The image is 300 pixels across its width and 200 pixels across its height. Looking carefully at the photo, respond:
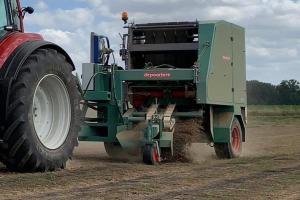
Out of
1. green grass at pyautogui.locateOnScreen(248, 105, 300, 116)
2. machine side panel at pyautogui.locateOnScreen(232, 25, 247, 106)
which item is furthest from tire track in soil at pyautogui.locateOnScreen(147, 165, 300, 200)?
green grass at pyautogui.locateOnScreen(248, 105, 300, 116)

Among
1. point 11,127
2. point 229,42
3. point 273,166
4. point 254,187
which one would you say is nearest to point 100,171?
point 11,127

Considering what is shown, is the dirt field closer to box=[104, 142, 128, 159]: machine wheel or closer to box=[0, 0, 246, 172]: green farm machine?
box=[0, 0, 246, 172]: green farm machine

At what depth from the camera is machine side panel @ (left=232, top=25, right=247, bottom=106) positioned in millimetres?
10828

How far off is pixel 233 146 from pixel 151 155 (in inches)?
111

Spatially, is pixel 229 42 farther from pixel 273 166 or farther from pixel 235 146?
pixel 273 166

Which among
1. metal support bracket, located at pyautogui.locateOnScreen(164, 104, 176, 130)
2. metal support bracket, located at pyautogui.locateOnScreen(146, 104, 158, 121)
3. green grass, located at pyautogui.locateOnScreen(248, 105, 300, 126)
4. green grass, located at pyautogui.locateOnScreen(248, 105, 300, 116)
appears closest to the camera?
metal support bracket, located at pyautogui.locateOnScreen(164, 104, 176, 130)

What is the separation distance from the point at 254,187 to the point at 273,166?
2199mm

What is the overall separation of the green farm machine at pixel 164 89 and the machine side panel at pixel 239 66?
0.02 metres

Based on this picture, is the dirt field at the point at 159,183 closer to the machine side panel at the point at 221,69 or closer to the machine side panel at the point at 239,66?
the machine side panel at the point at 221,69

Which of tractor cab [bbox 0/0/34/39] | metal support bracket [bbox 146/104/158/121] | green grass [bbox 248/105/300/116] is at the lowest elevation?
green grass [bbox 248/105/300/116]

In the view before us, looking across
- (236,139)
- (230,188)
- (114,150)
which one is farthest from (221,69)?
(230,188)

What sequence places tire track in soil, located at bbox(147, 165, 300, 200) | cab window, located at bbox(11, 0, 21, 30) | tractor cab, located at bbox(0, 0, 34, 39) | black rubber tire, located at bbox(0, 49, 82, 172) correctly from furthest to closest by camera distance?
cab window, located at bbox(11, 0, 21, 30) < tractor cab, located at bbox(0, 0, 34, 39) < black rubber tire, located at bbox(0, 49, 82, 172) < tire track in soil, located at bbox(147, 165, 300, 200)

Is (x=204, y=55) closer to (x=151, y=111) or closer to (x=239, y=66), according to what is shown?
(x=151, y=111)

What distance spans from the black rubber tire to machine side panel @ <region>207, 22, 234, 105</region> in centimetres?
342
